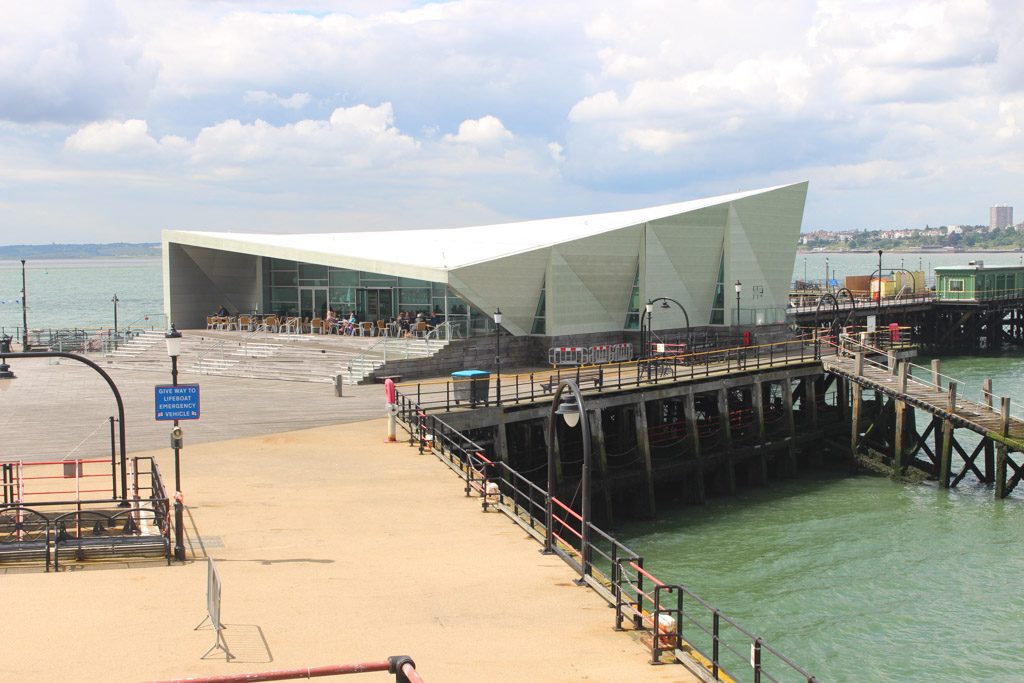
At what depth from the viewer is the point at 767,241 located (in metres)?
46.9

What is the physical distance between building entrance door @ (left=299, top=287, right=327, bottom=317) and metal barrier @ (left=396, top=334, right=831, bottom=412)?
507 inches

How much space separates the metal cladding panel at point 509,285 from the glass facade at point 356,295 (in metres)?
0.90

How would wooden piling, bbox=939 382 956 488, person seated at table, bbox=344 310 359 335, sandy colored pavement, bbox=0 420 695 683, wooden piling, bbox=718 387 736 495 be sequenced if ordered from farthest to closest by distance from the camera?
1. person seated at table, bbox=344 310 359 335
2. wooden piling, bbox=718 387 736 495
3. wooden piling, bbox=939 382 956 488
4. sandy colored pavement, bbox=0 420 695 683

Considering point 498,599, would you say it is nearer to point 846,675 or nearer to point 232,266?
point 846,675

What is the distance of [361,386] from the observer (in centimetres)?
3444

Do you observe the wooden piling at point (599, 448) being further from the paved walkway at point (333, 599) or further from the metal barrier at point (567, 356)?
the metal barrier at point (567, 356)

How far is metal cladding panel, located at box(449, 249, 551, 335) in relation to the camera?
3762cm

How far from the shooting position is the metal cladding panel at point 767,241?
45.4m

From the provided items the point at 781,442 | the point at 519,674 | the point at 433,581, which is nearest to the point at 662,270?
the point at 781,442

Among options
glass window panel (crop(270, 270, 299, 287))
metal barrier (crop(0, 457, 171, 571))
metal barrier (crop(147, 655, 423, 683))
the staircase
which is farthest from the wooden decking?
metal barrier (crop(147, 655, 423, 683))

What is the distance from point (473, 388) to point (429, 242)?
1853 cm

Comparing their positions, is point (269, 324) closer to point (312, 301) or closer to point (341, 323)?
point (312, 301)

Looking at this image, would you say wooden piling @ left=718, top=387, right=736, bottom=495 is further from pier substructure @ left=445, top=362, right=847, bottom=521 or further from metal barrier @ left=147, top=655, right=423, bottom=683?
metal barrier @ left=147, top=655, right=423, bottom=683

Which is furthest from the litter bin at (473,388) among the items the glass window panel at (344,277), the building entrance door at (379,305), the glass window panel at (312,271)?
the glass window panel at (312,271)
